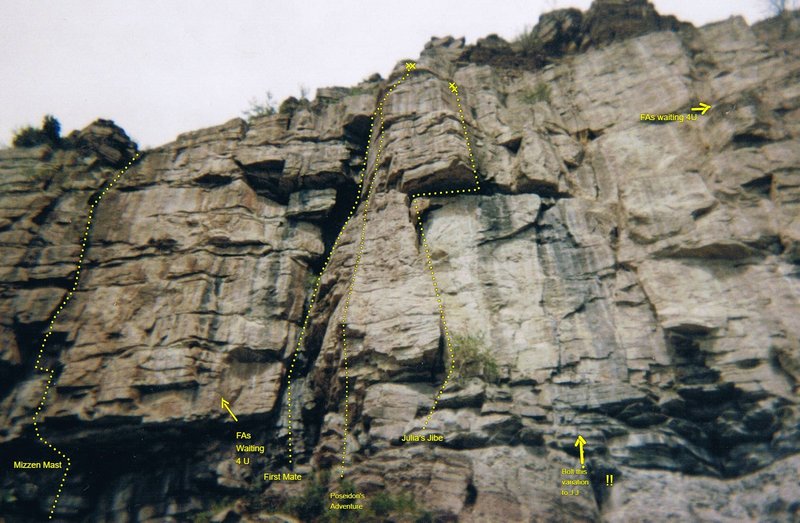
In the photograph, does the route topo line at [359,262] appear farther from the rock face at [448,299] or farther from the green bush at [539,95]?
the green bush at [539,95]

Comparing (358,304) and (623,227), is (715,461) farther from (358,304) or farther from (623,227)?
(358,304)

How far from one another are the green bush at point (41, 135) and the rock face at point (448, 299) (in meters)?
0.79

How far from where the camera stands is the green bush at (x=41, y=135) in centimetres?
1898

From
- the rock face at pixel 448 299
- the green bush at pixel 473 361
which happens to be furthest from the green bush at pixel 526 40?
the green bush at pixel 473 361

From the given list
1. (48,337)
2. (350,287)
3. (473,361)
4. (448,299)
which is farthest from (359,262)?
(48,337)

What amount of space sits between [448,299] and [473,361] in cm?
200

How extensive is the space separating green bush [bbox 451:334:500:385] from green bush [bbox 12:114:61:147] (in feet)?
61.9

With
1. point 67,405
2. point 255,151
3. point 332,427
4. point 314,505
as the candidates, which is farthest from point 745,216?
point 67,405

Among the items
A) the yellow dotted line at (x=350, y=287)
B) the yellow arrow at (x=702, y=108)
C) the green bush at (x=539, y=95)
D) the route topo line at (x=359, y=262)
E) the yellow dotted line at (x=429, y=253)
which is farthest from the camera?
the green bush at (x=539, y=95)

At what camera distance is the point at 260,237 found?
16531 millimetres

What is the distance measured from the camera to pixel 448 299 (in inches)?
508

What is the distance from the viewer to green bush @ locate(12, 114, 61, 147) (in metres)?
19.0

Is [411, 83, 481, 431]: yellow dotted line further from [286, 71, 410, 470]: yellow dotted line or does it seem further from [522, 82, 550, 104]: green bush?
[522, 82, 550, 104]: green bush

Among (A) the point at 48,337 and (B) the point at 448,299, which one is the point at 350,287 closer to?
(B) the point at 448,299
